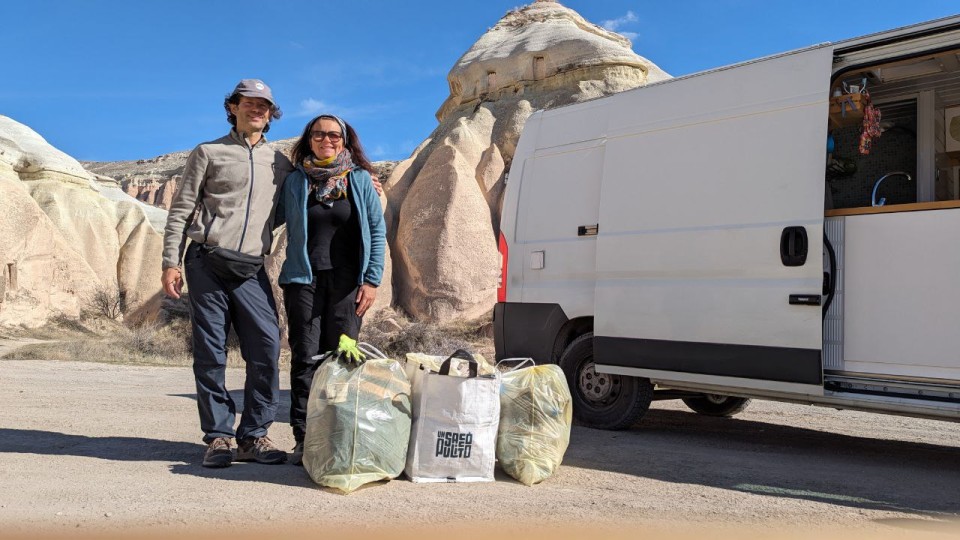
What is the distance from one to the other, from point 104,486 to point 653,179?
13.3ft

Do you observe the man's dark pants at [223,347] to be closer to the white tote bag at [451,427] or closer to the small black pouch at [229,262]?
the small black pouch at [229,262]

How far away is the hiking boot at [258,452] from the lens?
14.9 feet

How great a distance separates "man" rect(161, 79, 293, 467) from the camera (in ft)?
14.8

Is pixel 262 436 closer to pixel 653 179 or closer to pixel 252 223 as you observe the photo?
pixel 252 223

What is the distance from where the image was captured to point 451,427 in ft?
13.5

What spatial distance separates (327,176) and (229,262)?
2.46 ft

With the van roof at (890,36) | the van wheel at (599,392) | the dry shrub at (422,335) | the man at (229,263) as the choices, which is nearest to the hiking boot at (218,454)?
the man at (229,263)

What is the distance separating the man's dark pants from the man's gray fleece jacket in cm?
13

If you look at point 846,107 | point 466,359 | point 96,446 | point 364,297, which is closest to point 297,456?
point 364,297

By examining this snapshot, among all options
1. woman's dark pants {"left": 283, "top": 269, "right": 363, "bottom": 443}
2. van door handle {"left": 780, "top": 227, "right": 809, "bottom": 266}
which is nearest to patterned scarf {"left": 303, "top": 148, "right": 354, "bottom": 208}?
woman's dark pants {"left": 283, "top": 269, "right": 363, "bottom": 443}

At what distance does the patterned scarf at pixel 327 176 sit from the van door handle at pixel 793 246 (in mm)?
2765

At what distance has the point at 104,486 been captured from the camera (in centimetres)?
394

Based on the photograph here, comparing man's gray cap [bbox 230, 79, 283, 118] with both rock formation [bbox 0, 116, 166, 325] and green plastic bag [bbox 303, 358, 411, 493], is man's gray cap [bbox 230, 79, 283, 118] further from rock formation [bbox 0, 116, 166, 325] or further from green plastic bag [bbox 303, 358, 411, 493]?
rock formation [bbox 0, 116, 166, 325]

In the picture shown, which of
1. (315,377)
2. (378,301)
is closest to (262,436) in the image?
(315,377)
